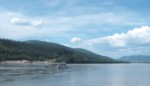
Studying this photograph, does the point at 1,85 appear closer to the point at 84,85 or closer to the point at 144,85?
the point at 84,85

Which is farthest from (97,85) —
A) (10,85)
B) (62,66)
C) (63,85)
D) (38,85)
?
(62,66)

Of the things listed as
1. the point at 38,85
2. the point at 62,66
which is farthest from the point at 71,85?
the point at 62,66

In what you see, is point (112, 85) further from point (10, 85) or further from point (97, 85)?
point (10, 85)

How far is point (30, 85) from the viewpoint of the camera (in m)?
68.8

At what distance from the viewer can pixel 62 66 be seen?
18912cm

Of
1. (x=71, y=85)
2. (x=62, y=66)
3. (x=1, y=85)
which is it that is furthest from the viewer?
(x=62, y=66)

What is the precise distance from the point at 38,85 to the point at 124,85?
18001 millimetres

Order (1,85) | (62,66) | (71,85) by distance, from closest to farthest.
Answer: (1,85)
(71,85)
(62,66)

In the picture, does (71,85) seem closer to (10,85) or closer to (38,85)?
(38,85)

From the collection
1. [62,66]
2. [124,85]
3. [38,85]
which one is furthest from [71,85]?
[62,66]

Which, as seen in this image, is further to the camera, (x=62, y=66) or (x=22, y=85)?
(x=62, y=66)

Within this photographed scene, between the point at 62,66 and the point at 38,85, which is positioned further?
the point at 62,66

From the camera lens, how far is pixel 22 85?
224 ft

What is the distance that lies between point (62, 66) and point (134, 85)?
116 m
